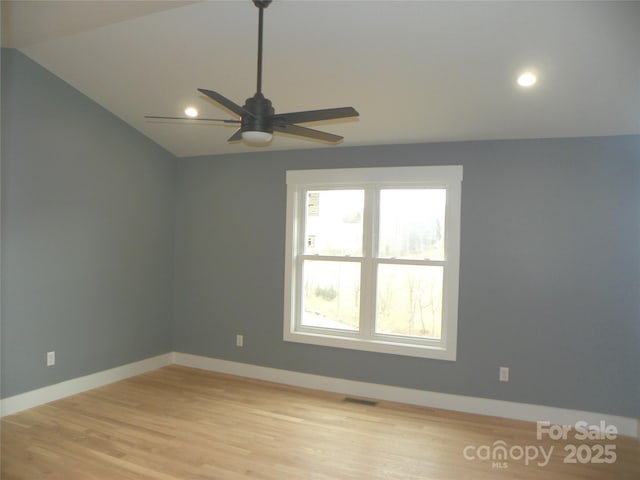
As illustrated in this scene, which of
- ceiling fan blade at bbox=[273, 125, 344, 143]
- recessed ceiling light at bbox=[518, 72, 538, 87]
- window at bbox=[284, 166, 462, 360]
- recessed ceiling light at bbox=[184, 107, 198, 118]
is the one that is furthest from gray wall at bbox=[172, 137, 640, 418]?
ceiling fan blade at bbox=[273, 125, 344, 143]

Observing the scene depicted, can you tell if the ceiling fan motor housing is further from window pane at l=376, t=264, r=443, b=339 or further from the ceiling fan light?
window pane at l=376, t=264, r=443, b=339

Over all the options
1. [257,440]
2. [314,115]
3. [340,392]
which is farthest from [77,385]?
[314,115]

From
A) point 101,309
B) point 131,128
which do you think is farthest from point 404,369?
point 131,128

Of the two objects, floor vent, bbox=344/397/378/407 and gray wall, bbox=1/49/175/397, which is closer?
gray wall, bbox=1/49/175/397

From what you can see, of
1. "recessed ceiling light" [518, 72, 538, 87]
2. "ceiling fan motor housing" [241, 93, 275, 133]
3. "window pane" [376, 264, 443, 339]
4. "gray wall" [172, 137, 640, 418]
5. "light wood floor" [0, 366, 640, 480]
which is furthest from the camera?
"window pane" [376, 264, 443, 339]

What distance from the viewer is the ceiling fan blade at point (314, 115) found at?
2084mm

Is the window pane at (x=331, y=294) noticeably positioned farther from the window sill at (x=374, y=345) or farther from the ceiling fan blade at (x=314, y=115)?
the ceiling fan blade at (x=314, y=115)

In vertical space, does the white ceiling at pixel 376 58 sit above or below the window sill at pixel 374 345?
above

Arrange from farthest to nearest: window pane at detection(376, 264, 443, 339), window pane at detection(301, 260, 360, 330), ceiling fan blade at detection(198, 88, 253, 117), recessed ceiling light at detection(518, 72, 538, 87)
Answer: window pane at detection(301, 260, 360, 330) → window pane at detection(376, 264, 443, 339) → recessed ceiling light at detection(518, 72, 538, 87) → ceiling fan blade at detection(198, 88, 253, 117)

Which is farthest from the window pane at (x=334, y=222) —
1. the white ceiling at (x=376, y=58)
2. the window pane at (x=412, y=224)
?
the white ceiling at (x=376, y=58)

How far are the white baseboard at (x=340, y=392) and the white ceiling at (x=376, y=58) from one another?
2.34 m

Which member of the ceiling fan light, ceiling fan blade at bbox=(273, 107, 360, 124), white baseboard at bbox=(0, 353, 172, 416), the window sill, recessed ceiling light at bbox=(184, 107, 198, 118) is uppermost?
recessed ceiling light at bbox=(184, 107, 198, 118)

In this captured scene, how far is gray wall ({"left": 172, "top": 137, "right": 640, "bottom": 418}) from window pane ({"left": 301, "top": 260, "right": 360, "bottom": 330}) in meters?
0.28

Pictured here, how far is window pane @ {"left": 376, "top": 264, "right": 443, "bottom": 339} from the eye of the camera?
3977 mm
